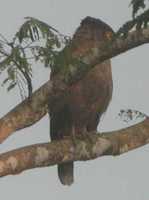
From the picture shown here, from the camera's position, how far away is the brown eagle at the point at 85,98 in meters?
6.86

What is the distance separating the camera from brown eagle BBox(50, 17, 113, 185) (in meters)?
6.86

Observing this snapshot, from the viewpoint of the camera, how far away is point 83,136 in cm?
632

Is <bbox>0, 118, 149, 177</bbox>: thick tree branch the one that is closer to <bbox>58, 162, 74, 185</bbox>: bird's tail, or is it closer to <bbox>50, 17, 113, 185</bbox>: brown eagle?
<bbox>50, 17, 113, 185</bbox>: brown eagle

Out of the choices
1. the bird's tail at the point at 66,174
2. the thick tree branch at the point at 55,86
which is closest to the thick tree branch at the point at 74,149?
the thick tree branch at the point at 55,86

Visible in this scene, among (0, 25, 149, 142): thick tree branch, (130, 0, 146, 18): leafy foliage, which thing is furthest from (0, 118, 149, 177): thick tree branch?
(130, 0, 146, 18): leafy foliage

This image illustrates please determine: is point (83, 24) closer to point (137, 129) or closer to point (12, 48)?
point (137, 129)

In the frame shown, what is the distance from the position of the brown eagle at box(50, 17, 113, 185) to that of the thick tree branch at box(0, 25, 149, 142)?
1.72 meters

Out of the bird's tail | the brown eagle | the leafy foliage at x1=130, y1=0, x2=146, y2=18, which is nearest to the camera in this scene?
the leafy foliage at x1=130, y1=0, x2=146, y2=18

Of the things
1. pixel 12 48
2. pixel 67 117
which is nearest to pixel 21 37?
pixel 12 48

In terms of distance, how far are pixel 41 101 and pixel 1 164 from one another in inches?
21.9

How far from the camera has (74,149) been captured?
17.5 ft

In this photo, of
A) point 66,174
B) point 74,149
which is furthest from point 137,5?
point 66,174

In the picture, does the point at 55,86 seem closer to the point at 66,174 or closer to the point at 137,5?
the point at 137,5

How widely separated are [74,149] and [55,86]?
2.03 ft
